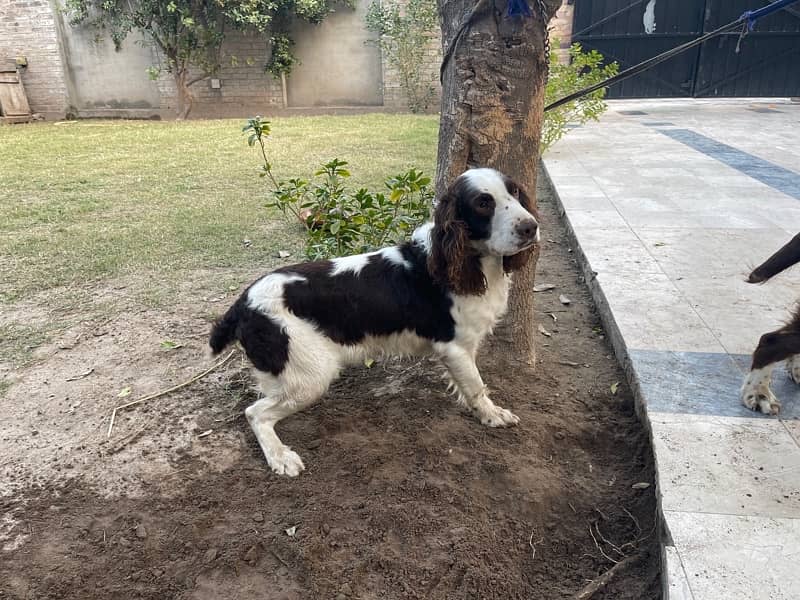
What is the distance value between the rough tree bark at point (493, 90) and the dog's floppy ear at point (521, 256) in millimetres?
306

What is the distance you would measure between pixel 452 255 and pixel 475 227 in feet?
0.54

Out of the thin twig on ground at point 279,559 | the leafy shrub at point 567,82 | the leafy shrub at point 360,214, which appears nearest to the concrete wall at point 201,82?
the leafy shrub at point 567,82

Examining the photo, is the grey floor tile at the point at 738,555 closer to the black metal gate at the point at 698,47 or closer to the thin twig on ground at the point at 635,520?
the thin twig on ground at the point at 635,520

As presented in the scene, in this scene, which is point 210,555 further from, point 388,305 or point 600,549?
point 600,549

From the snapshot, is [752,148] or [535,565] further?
[752,148]

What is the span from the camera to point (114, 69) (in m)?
16.4

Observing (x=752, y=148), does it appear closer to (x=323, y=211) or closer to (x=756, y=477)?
(x=323, y=211)

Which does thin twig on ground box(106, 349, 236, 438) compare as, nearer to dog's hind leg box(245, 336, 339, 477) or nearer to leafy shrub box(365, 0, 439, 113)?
dog's hind leg box(245, 336, 339, 477)

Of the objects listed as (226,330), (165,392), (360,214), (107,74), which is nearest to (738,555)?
(226,330)

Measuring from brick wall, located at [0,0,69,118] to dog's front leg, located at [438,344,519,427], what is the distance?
17735 millimetres

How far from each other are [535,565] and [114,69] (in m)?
18.1

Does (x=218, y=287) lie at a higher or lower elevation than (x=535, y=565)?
higher

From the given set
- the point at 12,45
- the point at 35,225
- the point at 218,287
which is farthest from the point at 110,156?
the point at 12,45

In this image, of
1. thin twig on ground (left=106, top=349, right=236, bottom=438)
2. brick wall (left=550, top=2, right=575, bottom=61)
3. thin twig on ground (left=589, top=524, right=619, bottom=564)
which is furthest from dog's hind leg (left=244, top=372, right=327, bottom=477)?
brick wall (left=550, top=2, right=575, bottom=61)
